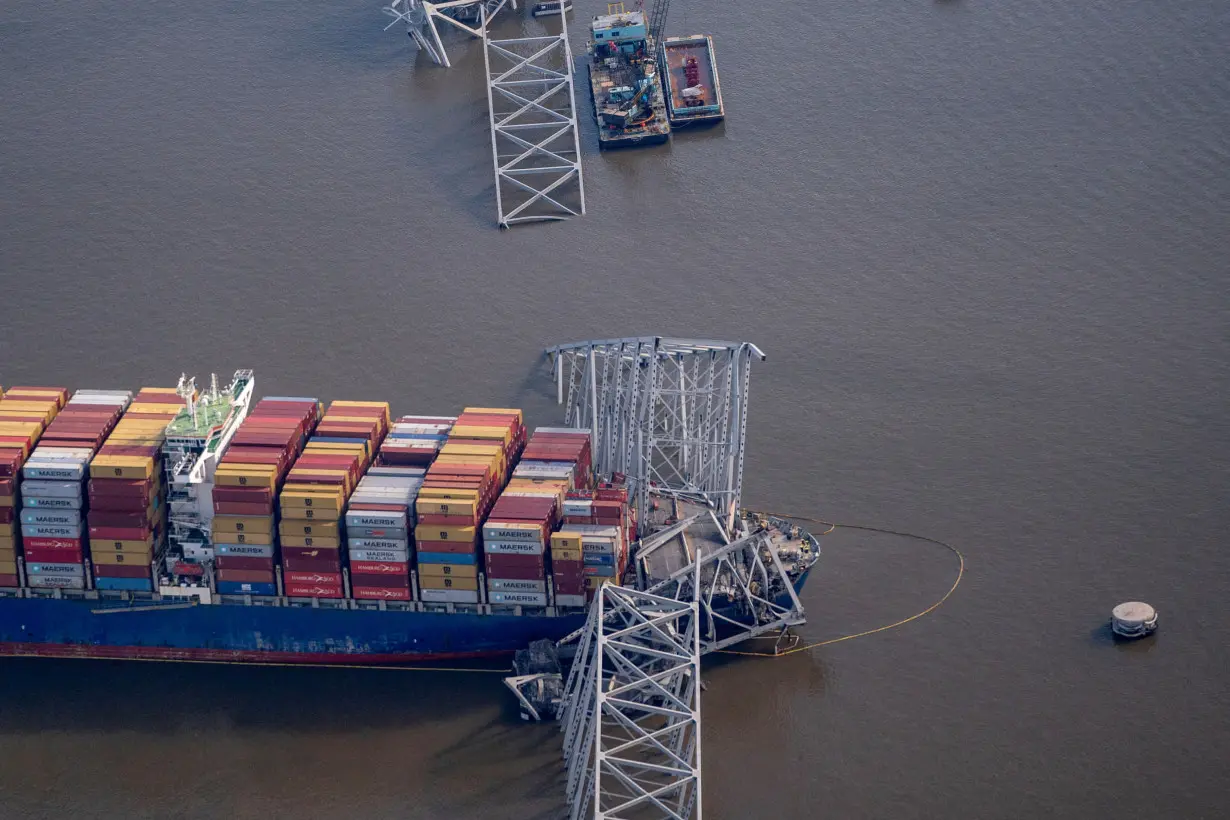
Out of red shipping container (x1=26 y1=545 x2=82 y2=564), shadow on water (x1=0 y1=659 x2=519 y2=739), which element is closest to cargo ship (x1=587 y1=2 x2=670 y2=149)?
shadow on water (x1=0 y1=659 x2=519 y2=739)

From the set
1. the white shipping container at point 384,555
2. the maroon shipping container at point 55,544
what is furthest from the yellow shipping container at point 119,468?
the white shipping container at point 384,555

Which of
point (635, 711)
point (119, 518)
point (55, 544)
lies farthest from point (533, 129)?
point (635, 711)

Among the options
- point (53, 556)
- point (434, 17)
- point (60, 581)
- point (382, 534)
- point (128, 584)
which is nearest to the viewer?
point (382, 534)

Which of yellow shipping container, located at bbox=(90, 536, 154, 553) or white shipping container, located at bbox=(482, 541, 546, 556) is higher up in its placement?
yellow shipping container, located at bbox=(90, 536, 154, 553)

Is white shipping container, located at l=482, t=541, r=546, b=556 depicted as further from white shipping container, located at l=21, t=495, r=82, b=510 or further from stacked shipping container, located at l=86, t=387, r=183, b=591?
white shipping container, located at l=21, t=495, r=82, b=510

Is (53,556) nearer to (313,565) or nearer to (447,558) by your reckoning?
(313,565)

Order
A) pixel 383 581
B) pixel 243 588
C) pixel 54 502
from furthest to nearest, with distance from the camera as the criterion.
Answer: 1. pixel 243 588
2. pixel 54 502
3. pixel 383 581

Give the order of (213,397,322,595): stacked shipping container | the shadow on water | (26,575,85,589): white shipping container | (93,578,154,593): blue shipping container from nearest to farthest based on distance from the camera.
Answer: the shadow on water < (213,397,322,595): stacked shipping container < (93,578,154,593): blue shipping container < (26,575,85,589): white shipping container

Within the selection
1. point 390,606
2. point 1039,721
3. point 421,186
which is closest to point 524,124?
point 421,186
